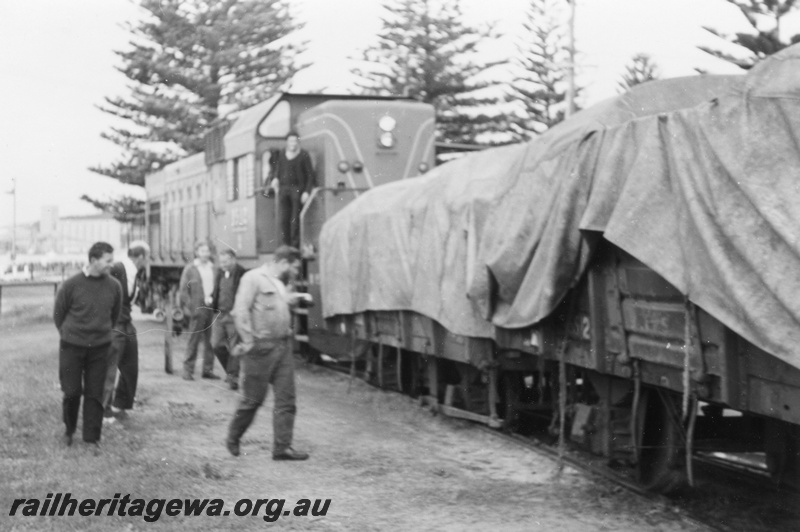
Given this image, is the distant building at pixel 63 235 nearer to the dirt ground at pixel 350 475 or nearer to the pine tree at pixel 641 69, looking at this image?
the pine tree at pixel 641 69

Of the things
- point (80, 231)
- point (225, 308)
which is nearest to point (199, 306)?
point (225, 308)

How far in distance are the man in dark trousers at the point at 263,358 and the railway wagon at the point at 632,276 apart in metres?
1.83

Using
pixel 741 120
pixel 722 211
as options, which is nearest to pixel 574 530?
pixel 722 211

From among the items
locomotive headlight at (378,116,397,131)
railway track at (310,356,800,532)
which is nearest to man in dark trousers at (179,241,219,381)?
locomotive headlight at (378,116,397,131)

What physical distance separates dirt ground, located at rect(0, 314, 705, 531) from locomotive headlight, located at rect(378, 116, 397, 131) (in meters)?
6.19

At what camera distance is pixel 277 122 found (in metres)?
19.5

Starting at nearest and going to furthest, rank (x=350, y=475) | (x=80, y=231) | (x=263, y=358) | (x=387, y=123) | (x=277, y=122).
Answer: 1. (x=350, y=475)
2. (x=263, y=358)
3. (x=387, y=123)
4. (x=277, y=122)
5. (x=80, y=231)

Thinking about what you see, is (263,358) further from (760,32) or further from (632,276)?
(760,32)

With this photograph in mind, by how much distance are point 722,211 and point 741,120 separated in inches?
20.7

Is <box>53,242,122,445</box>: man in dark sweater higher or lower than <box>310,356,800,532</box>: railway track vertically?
higher

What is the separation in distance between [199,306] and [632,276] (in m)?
9.24

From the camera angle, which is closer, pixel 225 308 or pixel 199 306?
pixel 225 308

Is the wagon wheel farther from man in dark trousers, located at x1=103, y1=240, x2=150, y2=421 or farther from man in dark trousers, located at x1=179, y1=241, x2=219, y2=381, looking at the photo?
man in dark trousers, located at x1=179, y1=241, x2=219, y2=381

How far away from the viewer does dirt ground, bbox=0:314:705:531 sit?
787 centimetres
